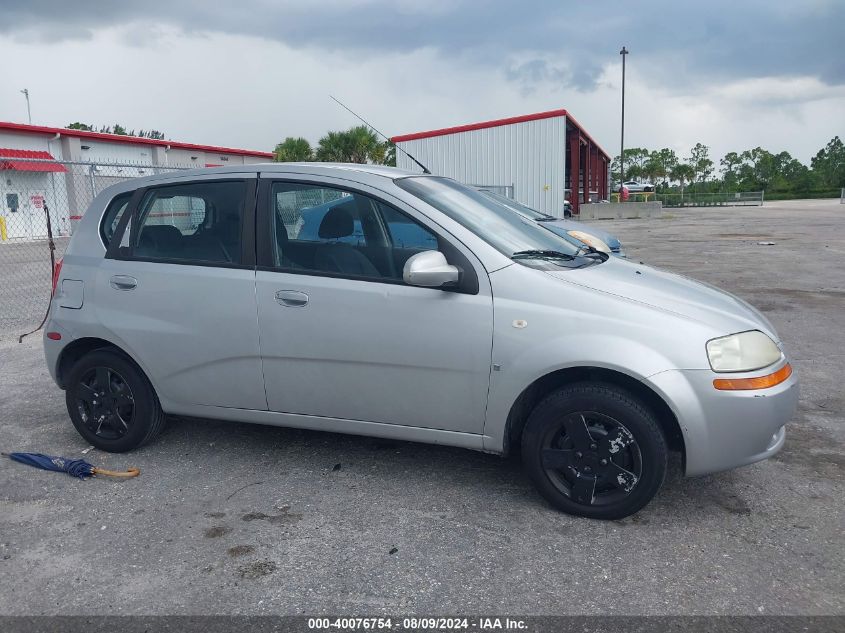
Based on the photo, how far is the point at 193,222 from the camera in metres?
4.14

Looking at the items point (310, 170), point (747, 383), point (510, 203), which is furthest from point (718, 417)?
point (510, 203)

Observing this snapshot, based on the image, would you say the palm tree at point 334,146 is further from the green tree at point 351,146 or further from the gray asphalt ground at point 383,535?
the gray asphalt ground at point 383,535

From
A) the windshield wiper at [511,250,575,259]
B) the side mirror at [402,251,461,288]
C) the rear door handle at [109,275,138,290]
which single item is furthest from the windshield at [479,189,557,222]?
the rear door handle at [109,275,138,290]

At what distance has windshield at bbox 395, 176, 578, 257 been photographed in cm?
369

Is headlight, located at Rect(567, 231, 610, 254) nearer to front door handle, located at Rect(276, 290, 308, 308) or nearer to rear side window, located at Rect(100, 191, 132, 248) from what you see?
front door handle, located at Rect(276, 290, 308, 308)

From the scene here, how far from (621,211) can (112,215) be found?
38.3 metres

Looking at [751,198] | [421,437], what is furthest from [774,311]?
[751,198]

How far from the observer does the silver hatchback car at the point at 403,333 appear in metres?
3.23

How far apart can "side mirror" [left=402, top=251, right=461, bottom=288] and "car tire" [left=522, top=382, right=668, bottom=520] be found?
75 cm

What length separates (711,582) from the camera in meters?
2.87

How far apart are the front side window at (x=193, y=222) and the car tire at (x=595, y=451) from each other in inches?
75.9

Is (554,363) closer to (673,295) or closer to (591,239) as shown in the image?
(673,295)

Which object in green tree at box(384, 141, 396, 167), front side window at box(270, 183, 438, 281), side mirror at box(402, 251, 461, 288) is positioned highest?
green tree at box(384, 141, 396, 167)

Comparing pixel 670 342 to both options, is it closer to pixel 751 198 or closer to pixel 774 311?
pixel 774 311
